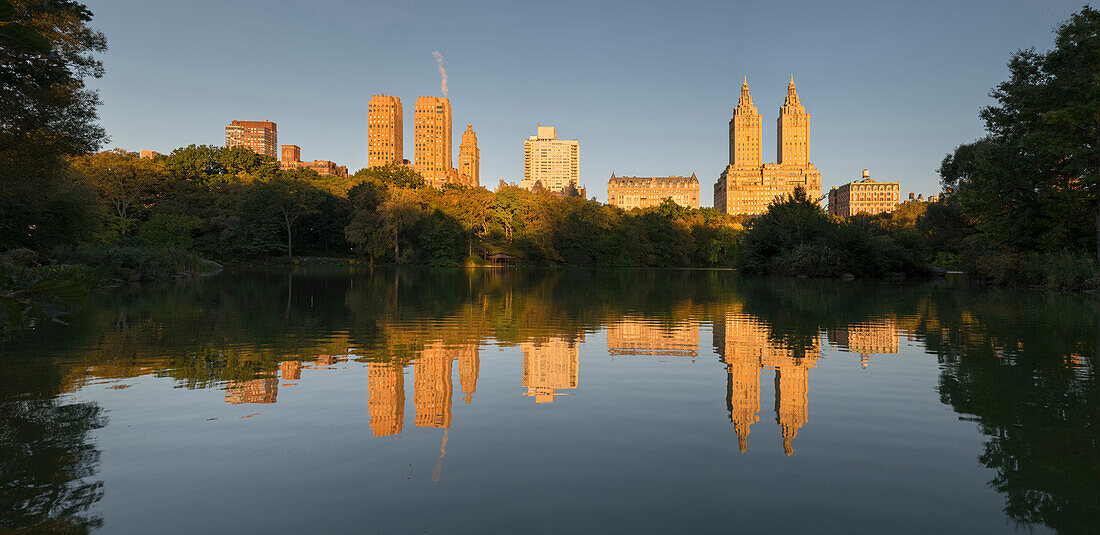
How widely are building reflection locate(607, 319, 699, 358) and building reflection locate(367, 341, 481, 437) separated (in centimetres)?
268

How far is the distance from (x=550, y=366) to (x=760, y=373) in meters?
2.90

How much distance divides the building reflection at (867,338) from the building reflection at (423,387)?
5.81m

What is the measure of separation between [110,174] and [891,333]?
2593 inches

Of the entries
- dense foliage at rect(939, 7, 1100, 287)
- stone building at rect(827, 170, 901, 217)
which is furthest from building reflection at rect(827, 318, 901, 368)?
stone building at rect(827, 170, 901, 217)

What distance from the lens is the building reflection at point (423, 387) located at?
5648mm

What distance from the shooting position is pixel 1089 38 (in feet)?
83.0

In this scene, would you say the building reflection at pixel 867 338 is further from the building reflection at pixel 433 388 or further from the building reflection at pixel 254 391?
the building reflection at pixel 254 391

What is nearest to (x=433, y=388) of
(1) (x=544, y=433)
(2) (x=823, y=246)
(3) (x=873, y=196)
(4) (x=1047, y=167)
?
(1) (x=544, y=433)

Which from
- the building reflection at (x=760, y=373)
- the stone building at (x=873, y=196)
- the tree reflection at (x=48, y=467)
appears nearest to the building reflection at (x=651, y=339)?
the building reflection at (x=760, y=373)

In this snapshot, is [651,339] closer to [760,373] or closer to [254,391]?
[760,373]

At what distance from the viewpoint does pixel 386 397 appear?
649 cm

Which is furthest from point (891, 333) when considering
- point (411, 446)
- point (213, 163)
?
point (213, 163)

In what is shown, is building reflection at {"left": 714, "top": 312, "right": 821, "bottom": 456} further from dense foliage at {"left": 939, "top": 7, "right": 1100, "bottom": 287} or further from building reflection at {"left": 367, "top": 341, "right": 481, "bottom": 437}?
dense foliage at {"left": 939, "top": 7, "right": 1100, "bottom": 287}

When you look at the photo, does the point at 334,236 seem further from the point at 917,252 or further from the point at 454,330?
the point at 454,330
